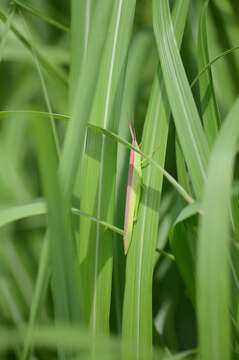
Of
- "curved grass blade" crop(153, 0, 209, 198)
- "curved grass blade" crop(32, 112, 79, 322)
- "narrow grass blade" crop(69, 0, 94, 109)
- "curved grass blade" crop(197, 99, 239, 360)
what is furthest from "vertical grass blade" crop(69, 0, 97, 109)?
"curved grass blade" crop(197, 99, 239, 360)

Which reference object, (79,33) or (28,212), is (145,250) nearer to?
(28,212)

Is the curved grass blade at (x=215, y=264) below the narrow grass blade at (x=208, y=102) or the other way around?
below

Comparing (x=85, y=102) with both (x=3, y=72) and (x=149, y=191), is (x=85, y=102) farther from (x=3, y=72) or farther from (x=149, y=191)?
(x=3, y=72)

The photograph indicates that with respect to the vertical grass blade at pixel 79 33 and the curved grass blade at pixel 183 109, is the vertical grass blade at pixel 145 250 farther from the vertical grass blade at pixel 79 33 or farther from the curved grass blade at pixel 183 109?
the vertical grass blade at pixel 79 33

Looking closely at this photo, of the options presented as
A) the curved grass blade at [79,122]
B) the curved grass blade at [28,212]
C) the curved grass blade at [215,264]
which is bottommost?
the curved grass blade at [215,264]

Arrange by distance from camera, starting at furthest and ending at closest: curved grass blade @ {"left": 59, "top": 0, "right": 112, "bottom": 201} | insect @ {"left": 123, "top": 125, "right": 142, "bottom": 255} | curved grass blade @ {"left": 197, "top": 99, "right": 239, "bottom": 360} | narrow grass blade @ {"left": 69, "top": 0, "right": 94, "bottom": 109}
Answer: narrow grass blade @ {"left": 69, "top": 0, "right": 94, "bottom": 109}
insect @ {"left": 123, "top": 125, "right": 142, "bottom": 255}
curved grass blade @ {"left": 59, "top": 0, "right": 112, "bottom": 201}
curved grass blade @ {"left": 197, "top": 99, "right": 239, "bottom": 360}

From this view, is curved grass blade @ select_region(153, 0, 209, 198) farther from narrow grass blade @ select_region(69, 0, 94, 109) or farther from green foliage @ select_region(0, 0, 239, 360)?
narrow grass blade @ select_region(69, 0, 94, 109)

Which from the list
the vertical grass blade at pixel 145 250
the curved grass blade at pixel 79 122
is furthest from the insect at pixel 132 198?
the curved grass blade at pixel 79 122
